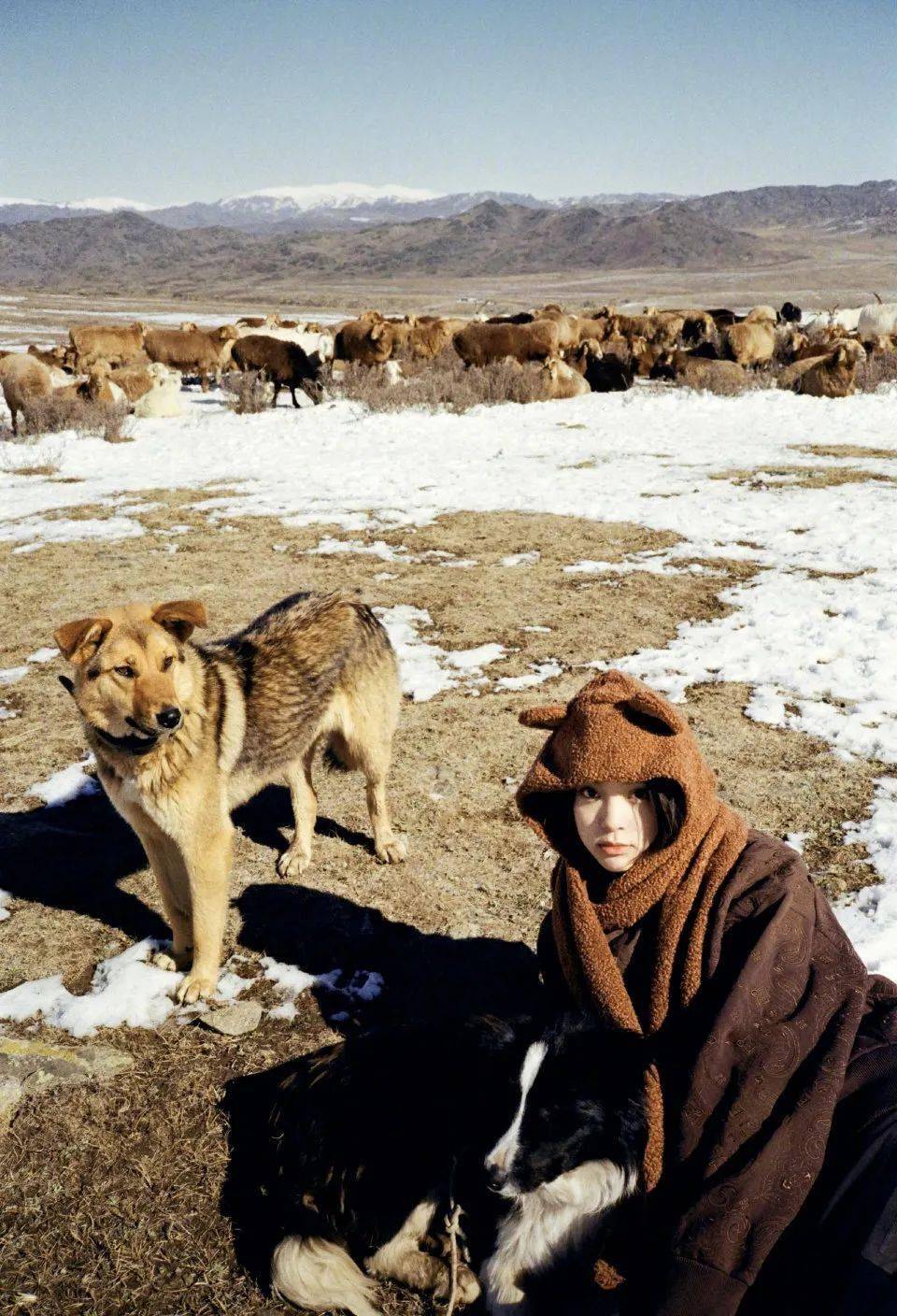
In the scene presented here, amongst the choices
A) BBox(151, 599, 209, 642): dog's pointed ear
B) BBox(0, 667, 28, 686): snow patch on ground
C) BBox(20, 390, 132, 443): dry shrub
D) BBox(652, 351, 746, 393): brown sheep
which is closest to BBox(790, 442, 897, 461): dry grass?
BBox(652, 351, 746, 393): brown sheep

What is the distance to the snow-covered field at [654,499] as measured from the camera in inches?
224

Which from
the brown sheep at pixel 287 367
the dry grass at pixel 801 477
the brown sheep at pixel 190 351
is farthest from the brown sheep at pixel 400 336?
the dry grass at pixel 801 477

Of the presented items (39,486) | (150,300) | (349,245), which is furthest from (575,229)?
(39,486)

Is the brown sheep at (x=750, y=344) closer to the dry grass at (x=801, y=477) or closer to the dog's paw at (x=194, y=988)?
the dry grass at (x=801, y=477)

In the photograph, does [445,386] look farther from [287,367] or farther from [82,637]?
[82,637]

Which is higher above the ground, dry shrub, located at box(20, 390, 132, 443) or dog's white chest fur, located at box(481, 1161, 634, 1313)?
dry shrub, located at box(20, 390, 132, 443)

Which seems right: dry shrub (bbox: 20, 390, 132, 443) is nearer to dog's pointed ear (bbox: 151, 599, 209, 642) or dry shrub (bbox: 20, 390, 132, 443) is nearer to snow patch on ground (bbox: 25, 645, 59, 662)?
snow patch on ground (bbox: 25, 645, 59, 662)

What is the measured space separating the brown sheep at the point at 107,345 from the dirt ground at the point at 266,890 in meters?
19.3

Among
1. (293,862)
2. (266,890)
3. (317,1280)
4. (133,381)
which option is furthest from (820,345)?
(317,1280)

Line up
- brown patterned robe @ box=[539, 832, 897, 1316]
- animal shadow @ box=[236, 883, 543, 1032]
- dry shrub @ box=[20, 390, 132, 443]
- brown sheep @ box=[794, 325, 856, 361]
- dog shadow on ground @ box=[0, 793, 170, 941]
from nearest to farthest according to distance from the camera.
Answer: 1. brown patterned robe @ box=[539, 832, 897, 1316]
2. animal shadow @ box=[236, 883, 543, 1032]
3. dog shadow on ground @ box=[0, 793, 170, 941]
4. dry shrub @ box=[20, 390, 132, 443]
5. brown sheep @ box=[794, 325, 856, 361]

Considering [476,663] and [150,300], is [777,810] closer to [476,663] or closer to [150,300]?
[476,663]

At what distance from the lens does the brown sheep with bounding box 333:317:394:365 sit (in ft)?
74.0

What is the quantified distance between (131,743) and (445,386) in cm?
1649

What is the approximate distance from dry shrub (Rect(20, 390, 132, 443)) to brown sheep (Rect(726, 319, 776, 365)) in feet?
48.2
